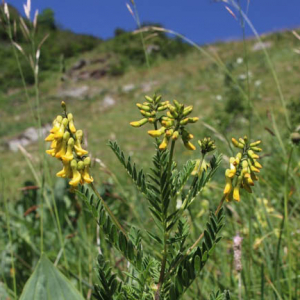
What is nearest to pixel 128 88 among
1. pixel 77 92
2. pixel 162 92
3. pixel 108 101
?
pixel 108 101

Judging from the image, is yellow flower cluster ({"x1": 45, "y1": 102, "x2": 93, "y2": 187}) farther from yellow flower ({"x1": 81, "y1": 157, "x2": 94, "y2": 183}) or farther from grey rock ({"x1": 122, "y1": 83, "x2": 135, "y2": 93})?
grey rock ({"x1": 122, "y1": 83, "x2": 135, "y2": 93})

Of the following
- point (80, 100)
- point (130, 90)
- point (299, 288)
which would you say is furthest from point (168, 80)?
point (299, 288)

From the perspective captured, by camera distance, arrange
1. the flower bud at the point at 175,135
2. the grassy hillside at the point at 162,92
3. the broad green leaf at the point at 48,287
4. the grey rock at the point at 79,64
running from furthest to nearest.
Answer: the grey rock at the point at 79,64, the grassy hillside at the point at 162,92, the broad green leaf at the point at 48,287, the flower bud at the point at 175,135

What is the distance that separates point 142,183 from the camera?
0.60 metres

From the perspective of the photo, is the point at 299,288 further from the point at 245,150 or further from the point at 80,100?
the point at 80,100

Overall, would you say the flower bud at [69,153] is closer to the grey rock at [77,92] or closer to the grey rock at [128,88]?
the grey rock at [128,88]

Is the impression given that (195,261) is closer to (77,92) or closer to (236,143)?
(236,143)

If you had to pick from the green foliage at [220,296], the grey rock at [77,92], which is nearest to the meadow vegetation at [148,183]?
the green foliage at [220,296]

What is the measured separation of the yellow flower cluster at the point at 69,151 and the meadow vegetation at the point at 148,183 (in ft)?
0.11

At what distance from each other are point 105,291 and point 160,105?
0.28 m

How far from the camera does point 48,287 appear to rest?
0.71 meters

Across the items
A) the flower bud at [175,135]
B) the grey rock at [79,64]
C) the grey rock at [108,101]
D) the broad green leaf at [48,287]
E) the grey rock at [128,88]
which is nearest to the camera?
the flower bud at [175,135]

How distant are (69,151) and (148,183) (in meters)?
0.13

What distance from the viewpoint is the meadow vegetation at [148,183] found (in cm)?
60
